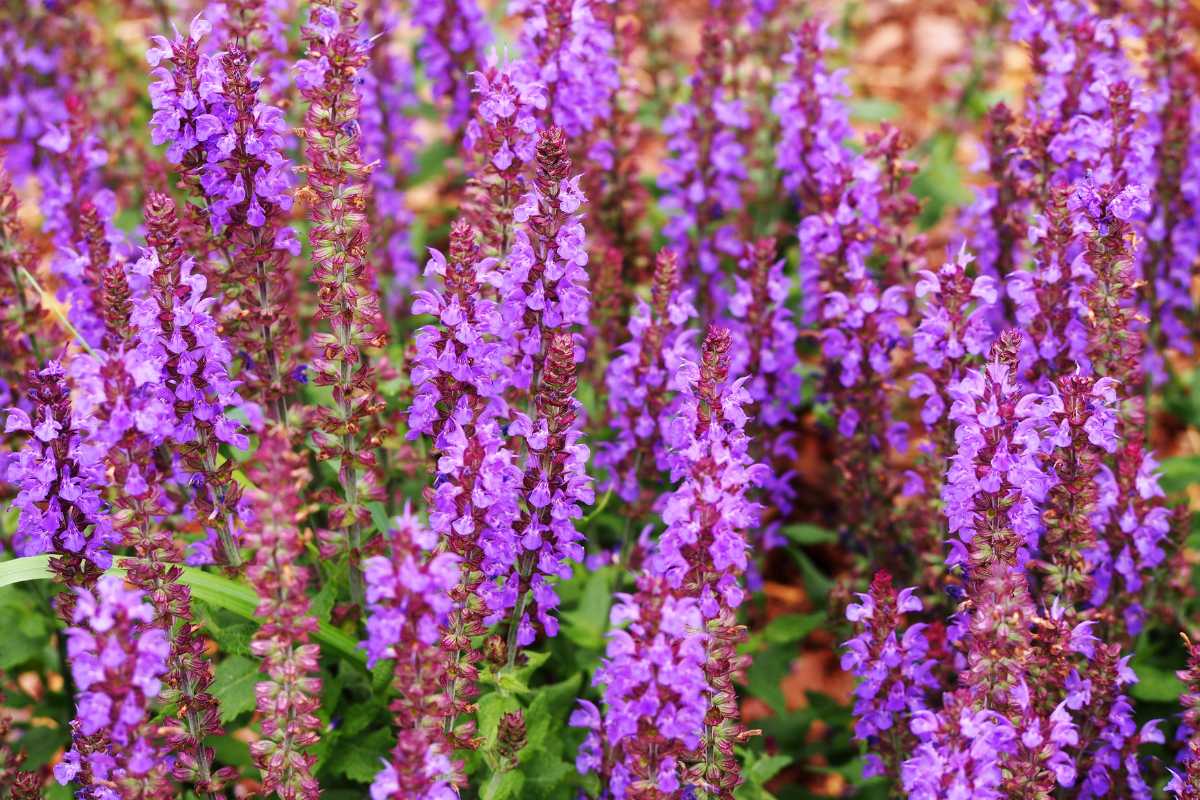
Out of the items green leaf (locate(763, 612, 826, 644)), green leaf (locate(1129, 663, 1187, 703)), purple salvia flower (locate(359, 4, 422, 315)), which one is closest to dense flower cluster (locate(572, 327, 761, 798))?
green leaf (locate(763, 612, 826, 644))

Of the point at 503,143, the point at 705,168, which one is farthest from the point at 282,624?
the point at 705,168

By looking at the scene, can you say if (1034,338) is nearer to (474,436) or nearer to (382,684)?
(474,436)

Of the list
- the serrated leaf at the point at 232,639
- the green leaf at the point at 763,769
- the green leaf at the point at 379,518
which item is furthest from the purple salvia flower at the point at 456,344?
the green leaf at the point at 763,769

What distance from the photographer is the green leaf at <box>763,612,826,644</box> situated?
6.22 meters

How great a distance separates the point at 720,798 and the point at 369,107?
457 cm

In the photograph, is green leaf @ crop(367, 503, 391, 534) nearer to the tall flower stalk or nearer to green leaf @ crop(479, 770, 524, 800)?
the tall flower stalk

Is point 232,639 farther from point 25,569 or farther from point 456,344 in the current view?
point 456,344

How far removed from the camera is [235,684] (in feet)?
16.4

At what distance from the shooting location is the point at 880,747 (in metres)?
5.20

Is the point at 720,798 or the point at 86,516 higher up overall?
the point at 86,516

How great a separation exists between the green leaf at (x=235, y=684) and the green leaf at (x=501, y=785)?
0.94m

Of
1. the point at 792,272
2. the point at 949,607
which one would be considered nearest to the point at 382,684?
the point at 949,607

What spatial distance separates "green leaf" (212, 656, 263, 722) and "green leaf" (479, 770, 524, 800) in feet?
3.10

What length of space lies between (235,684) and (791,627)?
8.75 feet
